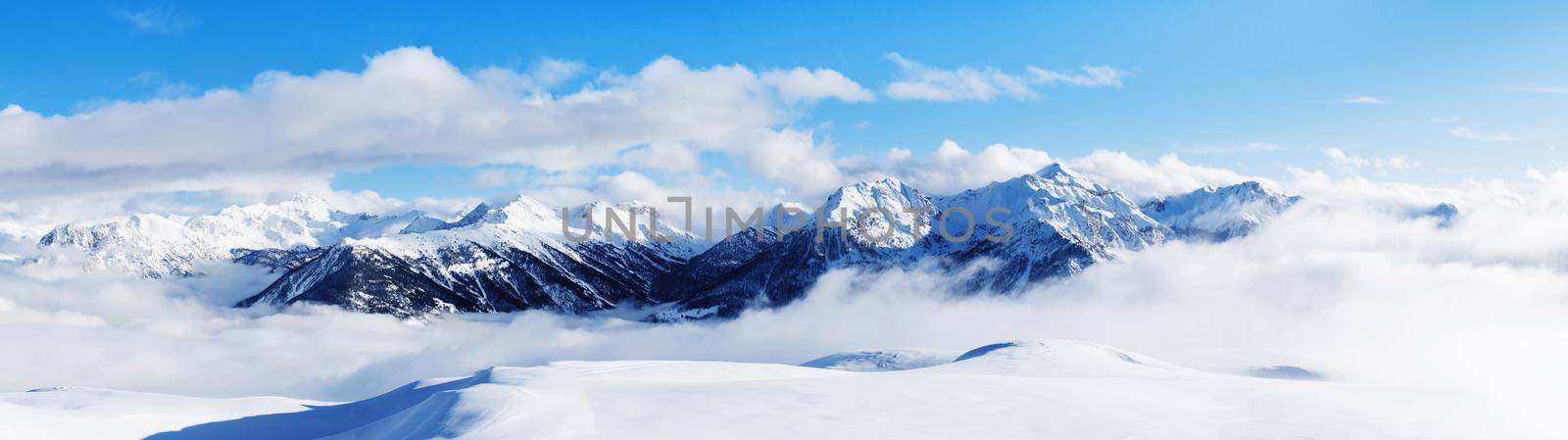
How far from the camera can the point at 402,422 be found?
35.0 m

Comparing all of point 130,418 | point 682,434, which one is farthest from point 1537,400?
point 130,418

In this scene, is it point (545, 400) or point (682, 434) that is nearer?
point (682, 434)

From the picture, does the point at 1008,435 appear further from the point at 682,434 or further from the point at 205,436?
the point at 205,436

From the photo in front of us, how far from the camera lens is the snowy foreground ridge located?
105 feet

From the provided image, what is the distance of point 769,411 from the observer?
113 feet

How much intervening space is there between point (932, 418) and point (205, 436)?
108ft

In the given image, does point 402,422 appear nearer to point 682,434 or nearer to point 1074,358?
point 682,434

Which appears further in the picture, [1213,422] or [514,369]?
[514,369]

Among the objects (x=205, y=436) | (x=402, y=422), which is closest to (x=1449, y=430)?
(x=402, y=422)

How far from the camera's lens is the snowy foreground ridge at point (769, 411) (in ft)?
105

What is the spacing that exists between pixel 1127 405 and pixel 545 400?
87.1 ft

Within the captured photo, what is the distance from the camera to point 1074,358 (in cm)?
7781

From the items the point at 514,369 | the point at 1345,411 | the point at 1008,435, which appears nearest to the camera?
the point at 1008,435

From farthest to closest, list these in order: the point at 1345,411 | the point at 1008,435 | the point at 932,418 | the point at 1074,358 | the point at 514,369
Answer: the point at 1074,358
the point at 514,369
the point at 1345,411
the point at 932,418
the point at 1008,435
